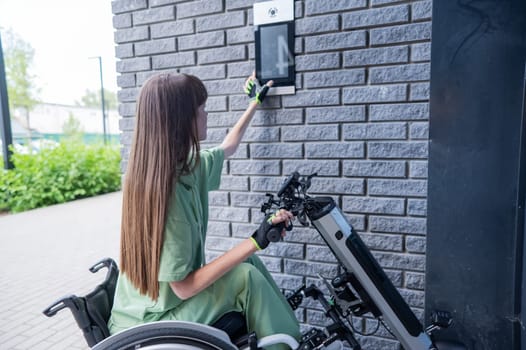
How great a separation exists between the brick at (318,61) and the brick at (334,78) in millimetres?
32

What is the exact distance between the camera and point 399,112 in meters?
1.88

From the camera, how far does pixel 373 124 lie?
1.94 metres

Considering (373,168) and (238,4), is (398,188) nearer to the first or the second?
(373,168)

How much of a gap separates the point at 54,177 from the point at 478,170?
8482 mm

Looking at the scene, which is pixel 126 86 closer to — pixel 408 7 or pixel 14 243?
pixel 408 7

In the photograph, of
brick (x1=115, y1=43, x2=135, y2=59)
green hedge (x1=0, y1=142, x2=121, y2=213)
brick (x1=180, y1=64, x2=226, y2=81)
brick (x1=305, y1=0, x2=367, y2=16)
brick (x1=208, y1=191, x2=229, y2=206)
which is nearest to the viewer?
brick (x1=305, y1=0, x2=367, y2=16)

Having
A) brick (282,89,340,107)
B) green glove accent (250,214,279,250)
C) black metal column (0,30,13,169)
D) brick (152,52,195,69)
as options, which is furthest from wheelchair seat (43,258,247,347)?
black metal column (0,30,13,169)

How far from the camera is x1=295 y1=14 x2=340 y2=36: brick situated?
1.95 meters

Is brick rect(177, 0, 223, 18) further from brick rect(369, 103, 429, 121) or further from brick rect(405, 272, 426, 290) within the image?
brick rect(405, 272, 426, 290)

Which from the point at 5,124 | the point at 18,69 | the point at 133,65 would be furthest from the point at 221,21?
the point at 18,69

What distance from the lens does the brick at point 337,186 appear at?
6.59 feet

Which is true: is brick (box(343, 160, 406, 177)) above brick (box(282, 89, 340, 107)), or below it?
below

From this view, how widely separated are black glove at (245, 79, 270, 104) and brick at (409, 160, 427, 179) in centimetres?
88

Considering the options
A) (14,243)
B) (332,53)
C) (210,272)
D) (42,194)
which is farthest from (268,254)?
(42,194)
